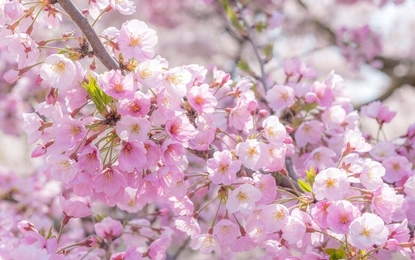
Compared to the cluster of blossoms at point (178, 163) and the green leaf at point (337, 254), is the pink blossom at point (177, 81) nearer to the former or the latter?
the cluster of blossoms at point (178, 163)

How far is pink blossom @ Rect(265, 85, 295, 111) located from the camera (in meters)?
2.09

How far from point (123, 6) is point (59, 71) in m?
0.26

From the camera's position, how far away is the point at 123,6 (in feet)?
5.10

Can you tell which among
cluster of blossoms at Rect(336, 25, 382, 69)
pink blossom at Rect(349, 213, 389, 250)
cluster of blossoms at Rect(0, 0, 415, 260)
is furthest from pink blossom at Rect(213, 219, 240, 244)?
cluster of blossoms at Rect(336, 25, 382, 69)

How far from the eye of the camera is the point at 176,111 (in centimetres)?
148

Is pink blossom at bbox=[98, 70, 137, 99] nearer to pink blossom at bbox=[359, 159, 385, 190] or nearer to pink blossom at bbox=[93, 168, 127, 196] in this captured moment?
pink blossom at bbox=[93, 168, 127, 196]

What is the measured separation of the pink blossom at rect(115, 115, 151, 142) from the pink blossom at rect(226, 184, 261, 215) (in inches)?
11.3

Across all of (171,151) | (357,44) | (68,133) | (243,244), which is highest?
(68,133)

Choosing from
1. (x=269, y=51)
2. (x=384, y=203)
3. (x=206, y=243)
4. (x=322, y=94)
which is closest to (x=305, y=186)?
(x=384, y=203)

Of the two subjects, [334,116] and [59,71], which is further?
[334,116]

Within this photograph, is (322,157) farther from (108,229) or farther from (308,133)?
(108,229)

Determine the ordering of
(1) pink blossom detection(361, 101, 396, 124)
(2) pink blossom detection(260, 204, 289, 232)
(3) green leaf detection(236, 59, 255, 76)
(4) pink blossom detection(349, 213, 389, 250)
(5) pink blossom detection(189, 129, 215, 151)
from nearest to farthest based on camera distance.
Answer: (4) pink blossom detection(349, 213, 389, 250) → (2) pink blossom detection(260, 204, 289, 232) → (5) pink blossom detection(189, 129, 215, 151) → (1) pink blossom detection(361, 101, 396, 124) → (3) green leaf detection(236, 59, 255, 76)

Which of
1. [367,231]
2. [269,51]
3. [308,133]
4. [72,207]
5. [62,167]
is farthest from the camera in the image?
[269,51]

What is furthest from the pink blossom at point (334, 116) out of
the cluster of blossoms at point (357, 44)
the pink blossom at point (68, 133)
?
the cluster of blossoms at point (357, 44)
